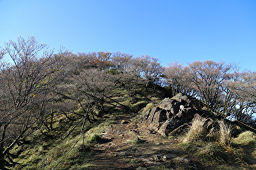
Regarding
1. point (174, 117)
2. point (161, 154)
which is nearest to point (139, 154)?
point (161, 154)

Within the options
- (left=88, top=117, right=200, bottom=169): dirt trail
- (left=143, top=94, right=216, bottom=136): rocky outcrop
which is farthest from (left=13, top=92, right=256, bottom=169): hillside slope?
(left=143, top=94, right=216, bottom=136): rocky outcrop

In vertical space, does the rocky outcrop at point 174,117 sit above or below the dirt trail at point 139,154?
above

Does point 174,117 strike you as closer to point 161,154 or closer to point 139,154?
point 161,154

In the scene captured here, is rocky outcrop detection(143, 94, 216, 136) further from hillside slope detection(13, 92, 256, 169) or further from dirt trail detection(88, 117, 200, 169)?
dirt trail detection(88, 117, 200, 169)

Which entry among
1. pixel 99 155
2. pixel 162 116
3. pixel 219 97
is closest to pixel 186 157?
pixel 99 155

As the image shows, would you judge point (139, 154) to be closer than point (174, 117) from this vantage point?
Yes

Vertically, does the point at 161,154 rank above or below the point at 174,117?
below

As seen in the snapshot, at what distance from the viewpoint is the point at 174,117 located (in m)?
7.83

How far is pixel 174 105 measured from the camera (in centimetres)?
882

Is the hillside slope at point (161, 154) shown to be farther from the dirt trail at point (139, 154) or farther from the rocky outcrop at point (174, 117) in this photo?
the rocky outcrop at point (174, 117)

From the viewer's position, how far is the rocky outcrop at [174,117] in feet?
22.8

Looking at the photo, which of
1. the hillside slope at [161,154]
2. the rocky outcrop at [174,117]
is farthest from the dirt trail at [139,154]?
the rocky outcrop at [174,117]

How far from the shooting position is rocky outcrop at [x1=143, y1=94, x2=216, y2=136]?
694cm

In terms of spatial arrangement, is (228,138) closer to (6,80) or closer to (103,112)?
(6,80)
